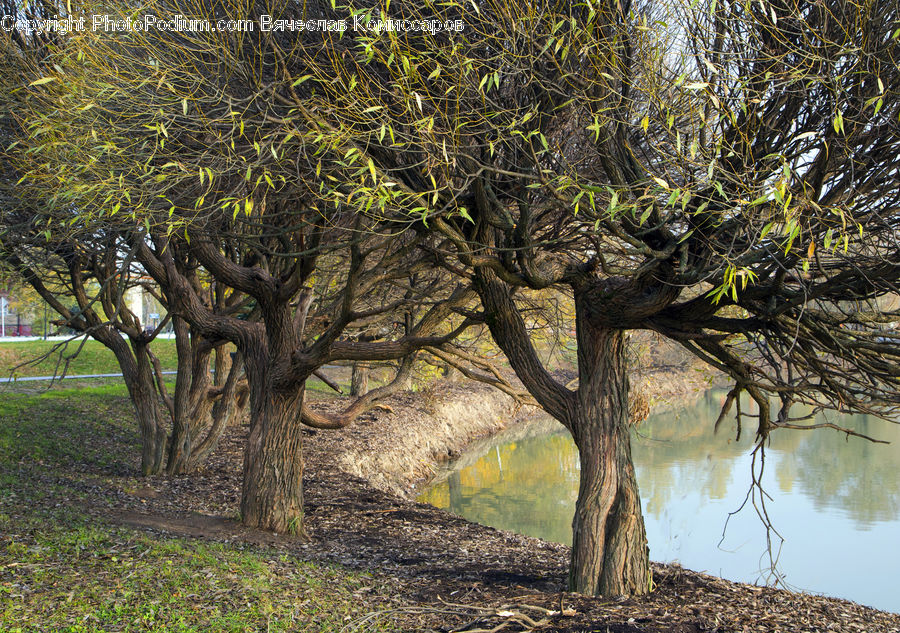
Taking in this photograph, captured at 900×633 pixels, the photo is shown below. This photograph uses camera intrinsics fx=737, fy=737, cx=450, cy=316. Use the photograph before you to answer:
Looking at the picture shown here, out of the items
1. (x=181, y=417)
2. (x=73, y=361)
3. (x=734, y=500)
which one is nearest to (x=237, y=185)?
(x=181, y=417)

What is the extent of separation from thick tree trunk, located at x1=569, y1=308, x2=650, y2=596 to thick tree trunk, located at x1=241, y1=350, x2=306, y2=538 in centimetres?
380

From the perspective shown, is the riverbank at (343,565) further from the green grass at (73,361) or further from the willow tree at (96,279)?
the green grass at (73,361)

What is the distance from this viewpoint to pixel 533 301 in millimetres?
10680

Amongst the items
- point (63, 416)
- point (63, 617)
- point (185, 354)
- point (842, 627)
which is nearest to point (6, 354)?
point (63, 416)

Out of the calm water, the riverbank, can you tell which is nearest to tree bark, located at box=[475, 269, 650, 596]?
the riverbank

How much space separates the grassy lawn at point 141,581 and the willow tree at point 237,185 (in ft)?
6.28

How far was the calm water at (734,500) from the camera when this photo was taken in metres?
12.2

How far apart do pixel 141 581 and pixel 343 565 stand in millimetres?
2300

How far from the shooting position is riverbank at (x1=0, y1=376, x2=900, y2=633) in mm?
5770

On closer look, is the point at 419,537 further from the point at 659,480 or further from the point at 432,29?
the point at 659,480

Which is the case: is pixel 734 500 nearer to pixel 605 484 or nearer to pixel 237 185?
pixel 605 484

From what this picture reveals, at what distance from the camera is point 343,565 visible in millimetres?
7812

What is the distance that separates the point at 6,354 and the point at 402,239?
26.9 metres

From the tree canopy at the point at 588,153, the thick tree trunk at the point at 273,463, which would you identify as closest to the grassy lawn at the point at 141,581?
the thick tree trunk at the point at 273,463
